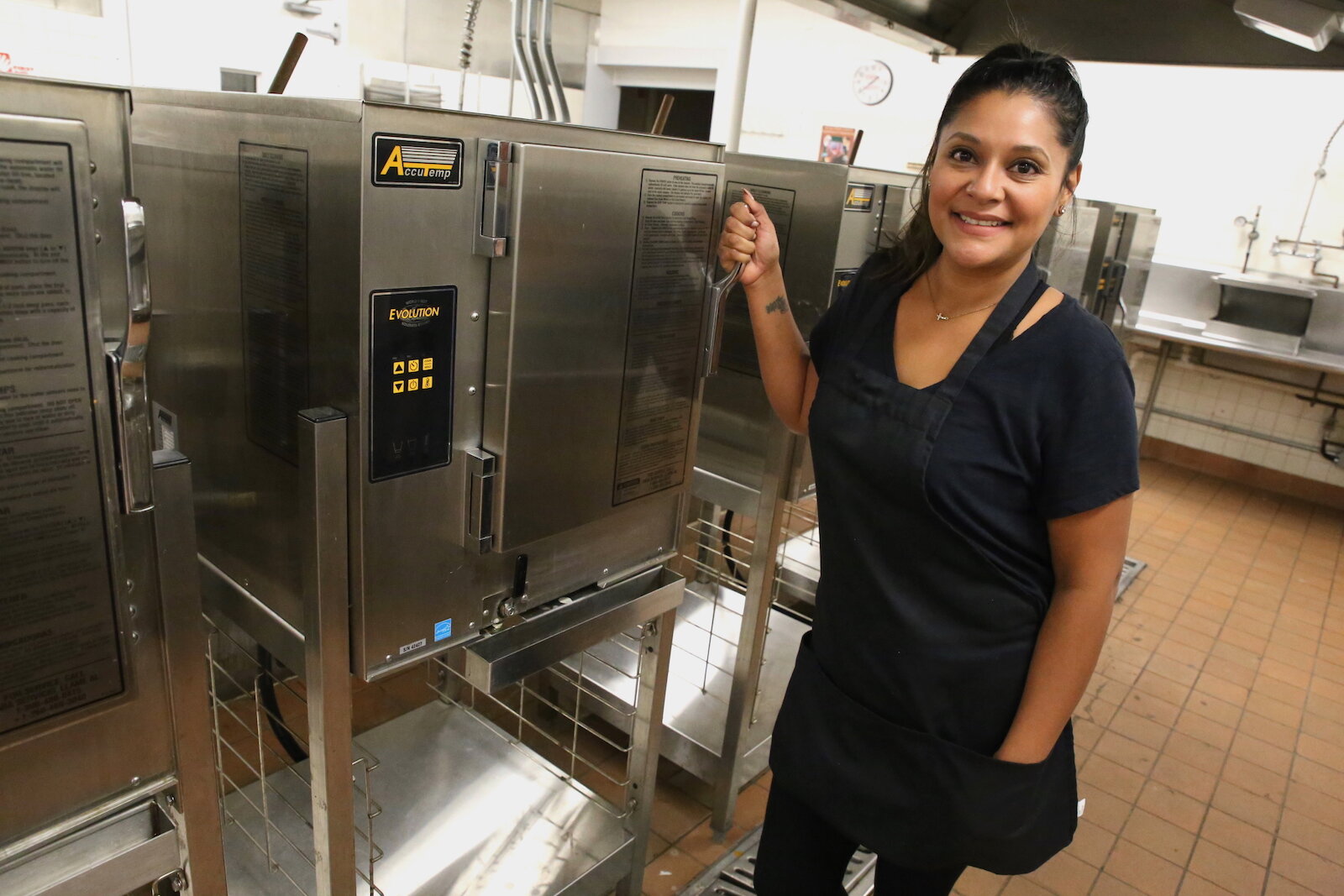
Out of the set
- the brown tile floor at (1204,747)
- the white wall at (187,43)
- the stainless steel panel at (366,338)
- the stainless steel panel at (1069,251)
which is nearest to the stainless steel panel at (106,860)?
the stainless steel panel at (366,338)

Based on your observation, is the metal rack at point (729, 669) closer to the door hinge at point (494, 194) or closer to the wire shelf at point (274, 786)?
the wire shelf at point (274, 786)

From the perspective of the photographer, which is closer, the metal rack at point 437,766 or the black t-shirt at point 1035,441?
the black t-shirt at point 1035,441

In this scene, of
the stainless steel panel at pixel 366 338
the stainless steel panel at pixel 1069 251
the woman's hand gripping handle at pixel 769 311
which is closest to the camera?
the stainless steel panel at pixel 366 338

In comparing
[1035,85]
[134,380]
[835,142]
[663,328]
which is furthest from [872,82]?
[134,380]

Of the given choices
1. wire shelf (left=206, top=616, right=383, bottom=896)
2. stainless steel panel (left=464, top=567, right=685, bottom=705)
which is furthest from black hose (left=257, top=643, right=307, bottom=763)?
stainless steel panel (left=464, top=567, right=685, bottom=705)

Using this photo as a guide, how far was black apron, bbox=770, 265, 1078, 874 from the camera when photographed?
3.66 ft

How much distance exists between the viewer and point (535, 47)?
4.84 feet

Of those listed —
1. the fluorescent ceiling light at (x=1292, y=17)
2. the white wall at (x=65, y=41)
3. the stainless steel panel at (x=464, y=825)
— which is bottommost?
the stainless steel panel at (x=464, y=825)

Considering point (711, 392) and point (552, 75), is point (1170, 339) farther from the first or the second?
point (552, 75)

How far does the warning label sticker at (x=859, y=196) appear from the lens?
1834 millimetres

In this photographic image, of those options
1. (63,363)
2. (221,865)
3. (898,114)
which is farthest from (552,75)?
(898,114)

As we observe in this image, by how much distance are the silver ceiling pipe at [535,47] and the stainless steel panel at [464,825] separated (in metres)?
1.35

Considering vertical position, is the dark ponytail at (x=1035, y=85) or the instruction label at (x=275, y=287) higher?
the dark ponytail at (x=1035, y=85)

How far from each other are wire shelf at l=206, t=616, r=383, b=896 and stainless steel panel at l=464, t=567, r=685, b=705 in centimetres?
24
